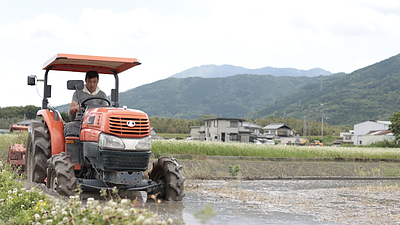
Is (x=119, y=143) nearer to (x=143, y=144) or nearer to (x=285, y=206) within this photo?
(x=143, y=144)

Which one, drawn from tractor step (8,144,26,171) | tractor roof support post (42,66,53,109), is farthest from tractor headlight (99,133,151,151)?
tractor step (8,144,26,171)

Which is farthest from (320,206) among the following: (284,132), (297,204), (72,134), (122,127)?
(284,132)

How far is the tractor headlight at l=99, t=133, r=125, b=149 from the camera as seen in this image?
23.9ft

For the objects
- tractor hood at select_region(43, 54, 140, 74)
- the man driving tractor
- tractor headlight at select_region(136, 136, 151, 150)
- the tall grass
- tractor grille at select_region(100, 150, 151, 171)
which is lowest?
the tall grass

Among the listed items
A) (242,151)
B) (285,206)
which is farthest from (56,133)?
(242,151)

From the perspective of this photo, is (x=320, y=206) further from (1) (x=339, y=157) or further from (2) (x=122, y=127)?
(1) (x=339, y=157)

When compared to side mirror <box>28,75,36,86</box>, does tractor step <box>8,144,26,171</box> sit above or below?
below

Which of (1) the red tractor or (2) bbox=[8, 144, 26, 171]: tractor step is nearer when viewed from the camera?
(1) the red tractor

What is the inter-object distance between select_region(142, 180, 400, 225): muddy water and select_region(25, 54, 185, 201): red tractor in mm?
601

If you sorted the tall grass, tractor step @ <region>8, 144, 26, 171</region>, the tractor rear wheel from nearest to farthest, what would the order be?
the tractor rear wheel → tractor step @ <region>8, 144, 26, 171</region> → the tall grass

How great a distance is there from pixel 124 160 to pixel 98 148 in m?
0.48

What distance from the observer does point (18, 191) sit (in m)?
6.64

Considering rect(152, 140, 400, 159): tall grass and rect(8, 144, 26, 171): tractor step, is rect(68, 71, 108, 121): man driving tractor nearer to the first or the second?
rect(8, 144, 26, 171): tractor step

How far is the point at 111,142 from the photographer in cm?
728
